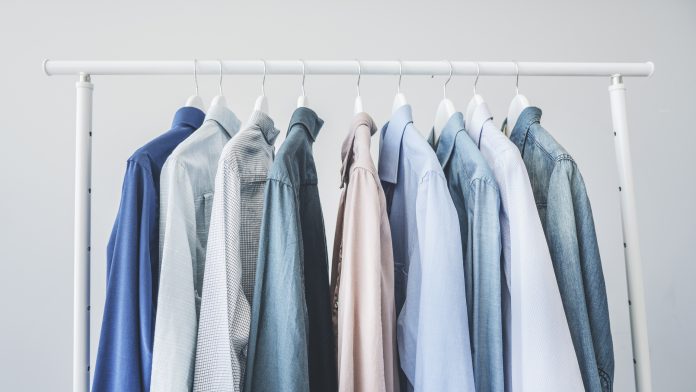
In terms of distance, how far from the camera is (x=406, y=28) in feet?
→ 5.75

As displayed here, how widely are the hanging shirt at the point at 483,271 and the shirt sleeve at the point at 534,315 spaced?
0.9 inches

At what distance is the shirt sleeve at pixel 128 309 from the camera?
73 cm

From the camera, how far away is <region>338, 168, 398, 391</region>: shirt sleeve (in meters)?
0.76

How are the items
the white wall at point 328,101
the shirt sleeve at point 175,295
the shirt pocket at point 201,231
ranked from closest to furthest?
the shirt sleeve at point 175,295, the shirt pocket at point 201,231, the white wall at point 328,101

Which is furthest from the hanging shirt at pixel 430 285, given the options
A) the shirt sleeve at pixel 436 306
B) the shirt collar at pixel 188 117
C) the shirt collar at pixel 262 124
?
the shirt collar at pixel 188 117

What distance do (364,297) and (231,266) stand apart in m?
0.20

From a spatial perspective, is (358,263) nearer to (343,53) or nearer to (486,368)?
(486,368)

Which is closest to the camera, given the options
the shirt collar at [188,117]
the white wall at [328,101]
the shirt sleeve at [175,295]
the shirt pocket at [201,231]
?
the shirt sleeve at [175,295]

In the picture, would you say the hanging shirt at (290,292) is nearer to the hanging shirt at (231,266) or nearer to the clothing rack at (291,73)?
the hanging shirt at (231,266)

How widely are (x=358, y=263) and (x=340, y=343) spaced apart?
0.12m

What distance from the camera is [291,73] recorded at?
38.3 inches

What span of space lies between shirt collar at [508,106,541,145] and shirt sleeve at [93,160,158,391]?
632mm

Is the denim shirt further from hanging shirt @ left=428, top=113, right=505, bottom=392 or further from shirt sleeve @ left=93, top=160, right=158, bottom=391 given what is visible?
shirt sleeve @ left=93, top=160, right=158, bottom=391

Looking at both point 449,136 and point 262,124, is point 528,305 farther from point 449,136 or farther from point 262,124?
point 262,124
